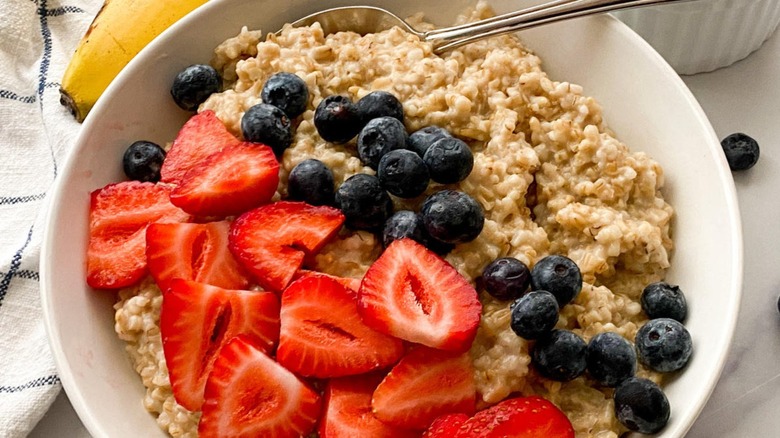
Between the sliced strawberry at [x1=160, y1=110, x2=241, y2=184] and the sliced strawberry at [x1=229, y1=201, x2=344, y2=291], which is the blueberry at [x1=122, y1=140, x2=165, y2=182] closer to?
the sliced strawberry at [x1=160, y1=110, x2=241, y2=184]

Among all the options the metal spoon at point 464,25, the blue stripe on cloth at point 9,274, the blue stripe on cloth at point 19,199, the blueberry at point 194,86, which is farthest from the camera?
the blue stripe on cloth at point 19,199

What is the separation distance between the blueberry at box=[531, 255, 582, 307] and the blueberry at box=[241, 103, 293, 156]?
66cm

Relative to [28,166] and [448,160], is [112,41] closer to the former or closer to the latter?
[28,166]

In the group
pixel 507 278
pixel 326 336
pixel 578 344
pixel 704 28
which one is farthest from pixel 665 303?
pixel 704 28

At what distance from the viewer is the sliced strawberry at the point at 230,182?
1875 millimetres

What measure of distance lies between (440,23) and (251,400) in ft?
3.77

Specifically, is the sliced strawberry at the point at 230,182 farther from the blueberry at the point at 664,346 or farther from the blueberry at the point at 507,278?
the blueberry at the point at 664,346

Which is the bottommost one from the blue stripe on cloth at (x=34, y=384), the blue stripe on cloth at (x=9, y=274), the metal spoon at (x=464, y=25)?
the blue stripe on cloth at (x=34, y=384)

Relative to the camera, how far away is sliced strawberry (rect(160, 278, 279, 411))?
69.5 inches

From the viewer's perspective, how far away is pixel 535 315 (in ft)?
5.48

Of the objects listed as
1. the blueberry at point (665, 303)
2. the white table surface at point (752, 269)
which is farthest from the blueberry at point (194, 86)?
the blueberry at point (665, 303)

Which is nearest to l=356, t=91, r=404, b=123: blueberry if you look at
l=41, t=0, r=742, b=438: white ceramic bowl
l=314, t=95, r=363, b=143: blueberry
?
l=314, t=95, r=363, b=143: blueberry

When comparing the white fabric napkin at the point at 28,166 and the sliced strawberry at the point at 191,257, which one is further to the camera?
the white fabric napkin at the point at 28,166

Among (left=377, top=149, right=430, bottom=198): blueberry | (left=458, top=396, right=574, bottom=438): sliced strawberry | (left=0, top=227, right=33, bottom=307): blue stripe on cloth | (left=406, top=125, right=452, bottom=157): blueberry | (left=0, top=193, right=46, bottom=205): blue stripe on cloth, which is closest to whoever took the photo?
(left=458, top=396, right=574, bottom=438): sliced strawberry
